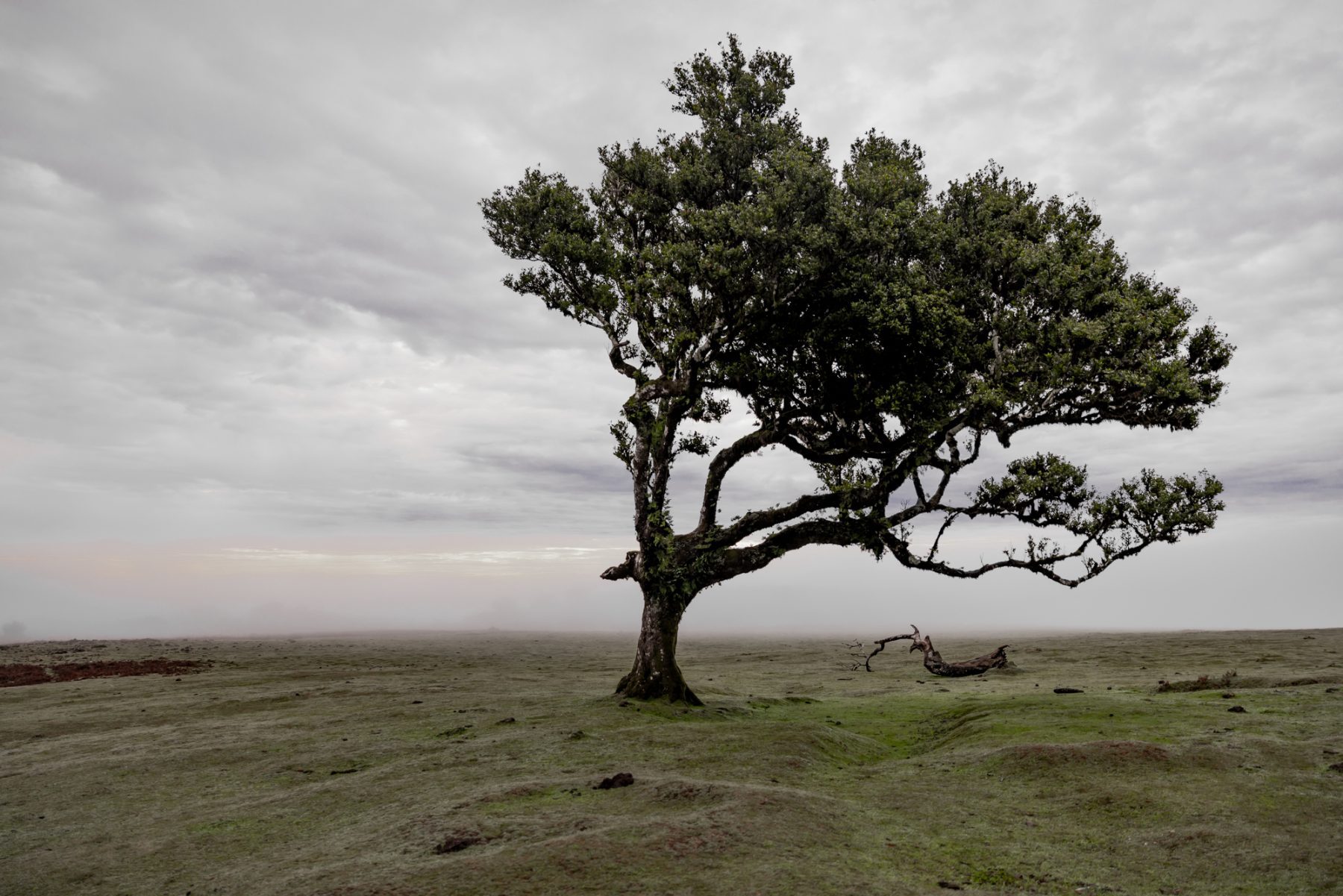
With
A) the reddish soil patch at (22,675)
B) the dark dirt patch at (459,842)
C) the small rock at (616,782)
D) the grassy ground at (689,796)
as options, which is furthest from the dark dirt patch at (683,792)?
the reddish soil patch at (22,675)

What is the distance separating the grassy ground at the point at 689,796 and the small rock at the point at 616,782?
18 cm

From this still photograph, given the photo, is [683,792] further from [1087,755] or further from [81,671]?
[81,671]

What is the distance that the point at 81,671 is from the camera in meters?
46.7

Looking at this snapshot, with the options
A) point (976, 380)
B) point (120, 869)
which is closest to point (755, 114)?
point (976, 380)

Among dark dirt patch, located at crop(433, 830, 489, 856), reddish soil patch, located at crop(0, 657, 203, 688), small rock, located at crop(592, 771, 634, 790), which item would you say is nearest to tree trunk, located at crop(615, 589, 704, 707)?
small rock, located at crop(592, 771, 634, 790)

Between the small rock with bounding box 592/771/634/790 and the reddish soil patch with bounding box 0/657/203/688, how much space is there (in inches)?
1659

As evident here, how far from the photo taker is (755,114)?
28422mm

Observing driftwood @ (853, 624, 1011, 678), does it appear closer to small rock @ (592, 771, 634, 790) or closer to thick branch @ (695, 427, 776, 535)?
thick branch @ (695, 427, 776, 535)

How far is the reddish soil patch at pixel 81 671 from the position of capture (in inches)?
1668

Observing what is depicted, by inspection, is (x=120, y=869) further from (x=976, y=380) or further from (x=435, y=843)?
(x=976, y=380)

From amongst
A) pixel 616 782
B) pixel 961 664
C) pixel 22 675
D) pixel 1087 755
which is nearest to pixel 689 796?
pixel 616 782

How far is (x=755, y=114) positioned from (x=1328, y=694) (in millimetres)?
27561

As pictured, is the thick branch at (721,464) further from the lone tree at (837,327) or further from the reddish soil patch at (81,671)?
the reddish soil patch at (81,671)

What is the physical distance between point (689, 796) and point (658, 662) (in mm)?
14364
